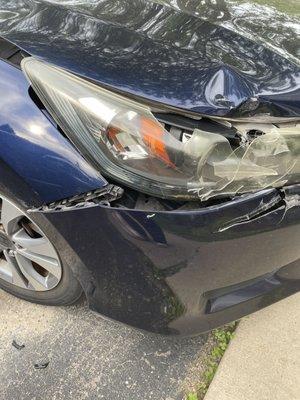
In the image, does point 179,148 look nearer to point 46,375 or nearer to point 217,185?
point 217,185

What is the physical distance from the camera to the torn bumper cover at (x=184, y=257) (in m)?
1.45

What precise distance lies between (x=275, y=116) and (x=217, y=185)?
30 centimetres

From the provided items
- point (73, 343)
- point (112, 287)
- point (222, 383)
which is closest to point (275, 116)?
→ point (112, 287)

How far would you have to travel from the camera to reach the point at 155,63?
5.12ft

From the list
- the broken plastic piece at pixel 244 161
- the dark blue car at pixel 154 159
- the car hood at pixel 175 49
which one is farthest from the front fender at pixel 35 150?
the broken plastic piece at pixel 244 161

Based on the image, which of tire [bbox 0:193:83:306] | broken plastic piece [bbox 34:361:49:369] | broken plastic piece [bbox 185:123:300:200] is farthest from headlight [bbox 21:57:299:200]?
broken plastic piece [bbox 34:361:49:369]

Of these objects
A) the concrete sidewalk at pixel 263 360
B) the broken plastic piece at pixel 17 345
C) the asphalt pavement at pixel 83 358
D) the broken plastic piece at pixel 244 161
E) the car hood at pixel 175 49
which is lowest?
the concrete sidewalk at pixel 263 360

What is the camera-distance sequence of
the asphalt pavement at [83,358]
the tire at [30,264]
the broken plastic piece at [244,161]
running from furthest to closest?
the asphalt pavement at [83,358] < the tire at [30,264] < the broken plastic piece at [244,161]

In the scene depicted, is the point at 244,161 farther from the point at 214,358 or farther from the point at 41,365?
the point at 41,365

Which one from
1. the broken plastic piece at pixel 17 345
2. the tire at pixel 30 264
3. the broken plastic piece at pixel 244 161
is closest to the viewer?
the broken plastic piece at pixel 244 161

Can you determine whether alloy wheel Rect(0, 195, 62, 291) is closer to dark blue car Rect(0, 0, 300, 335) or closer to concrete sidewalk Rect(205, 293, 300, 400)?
dark blue car Rect(0, 0, 300, 335)

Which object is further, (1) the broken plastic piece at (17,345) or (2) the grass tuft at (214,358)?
(1) the broken plastic piece at (17,345)

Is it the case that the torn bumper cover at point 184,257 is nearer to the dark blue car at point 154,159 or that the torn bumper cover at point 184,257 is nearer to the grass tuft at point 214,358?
the dark blue car at point 154,159

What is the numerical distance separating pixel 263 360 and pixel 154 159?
112 cm
